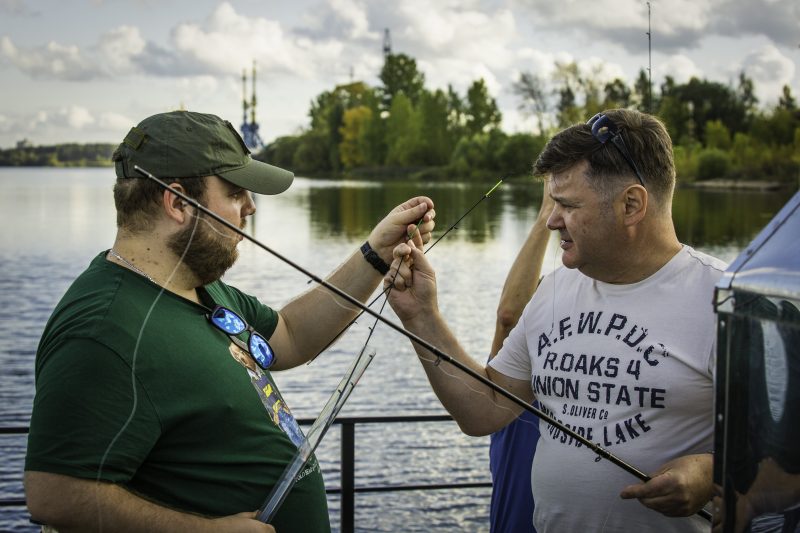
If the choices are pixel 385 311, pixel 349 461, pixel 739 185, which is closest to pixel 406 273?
pixel 349 461

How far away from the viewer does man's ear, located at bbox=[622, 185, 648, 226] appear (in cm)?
259

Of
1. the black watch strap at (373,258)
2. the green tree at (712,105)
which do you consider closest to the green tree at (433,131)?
the green tree at (712,105)

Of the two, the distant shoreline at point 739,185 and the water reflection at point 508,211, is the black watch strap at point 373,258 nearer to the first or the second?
the water reflection at point 508,211

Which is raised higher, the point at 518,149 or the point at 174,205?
the point at 518,149

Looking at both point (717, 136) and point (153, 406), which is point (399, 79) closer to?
point (717, 136)

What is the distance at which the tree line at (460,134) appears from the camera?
61.0 m

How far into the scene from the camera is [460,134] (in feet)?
294

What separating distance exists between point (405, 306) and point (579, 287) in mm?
559

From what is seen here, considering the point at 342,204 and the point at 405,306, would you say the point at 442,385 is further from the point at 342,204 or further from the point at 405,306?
the point at 342,204

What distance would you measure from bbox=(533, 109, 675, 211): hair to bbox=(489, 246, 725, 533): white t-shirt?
24 cm

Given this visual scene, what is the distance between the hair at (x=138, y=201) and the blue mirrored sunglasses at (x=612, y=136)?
3.97 feet

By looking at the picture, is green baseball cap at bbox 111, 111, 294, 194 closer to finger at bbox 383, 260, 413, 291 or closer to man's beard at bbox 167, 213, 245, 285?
man's beard at bbox 167, 213, 245, 285

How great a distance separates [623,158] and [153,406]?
1486 millimetres

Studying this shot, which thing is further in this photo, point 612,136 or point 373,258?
point 373,258
